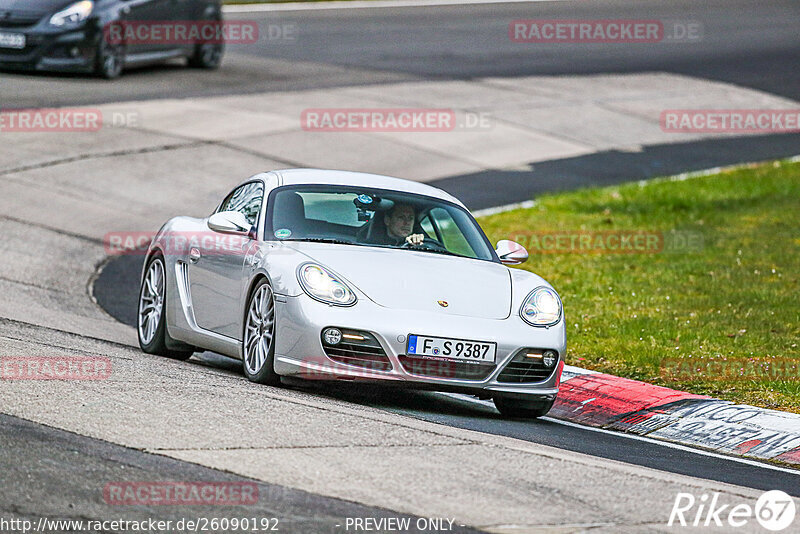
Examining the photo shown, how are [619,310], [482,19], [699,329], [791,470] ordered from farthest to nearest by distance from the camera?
[482,19] → [619,310] → [699,329] → [791,470]

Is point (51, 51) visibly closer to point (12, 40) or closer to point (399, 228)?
point (12, 40)

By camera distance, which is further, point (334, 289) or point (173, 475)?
point (334, 289)

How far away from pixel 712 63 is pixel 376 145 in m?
12.6

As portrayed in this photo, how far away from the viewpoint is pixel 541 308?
8.91 meters

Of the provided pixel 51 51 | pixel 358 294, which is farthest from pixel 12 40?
pixel 358 294

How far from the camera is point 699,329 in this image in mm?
11656

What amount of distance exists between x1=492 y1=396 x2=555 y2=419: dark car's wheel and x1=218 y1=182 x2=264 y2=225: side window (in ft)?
6.85

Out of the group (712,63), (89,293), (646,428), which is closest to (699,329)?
(646,428)

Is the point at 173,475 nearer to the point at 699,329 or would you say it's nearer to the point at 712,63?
the point at 699,329

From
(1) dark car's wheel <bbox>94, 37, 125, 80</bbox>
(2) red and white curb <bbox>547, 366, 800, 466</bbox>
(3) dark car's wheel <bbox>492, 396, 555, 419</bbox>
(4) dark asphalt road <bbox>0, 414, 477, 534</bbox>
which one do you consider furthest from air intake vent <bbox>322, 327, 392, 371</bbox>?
(1) dark car's wheel <bbox>94, 37, 125, 80</bbox>

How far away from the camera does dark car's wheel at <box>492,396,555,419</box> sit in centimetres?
892
